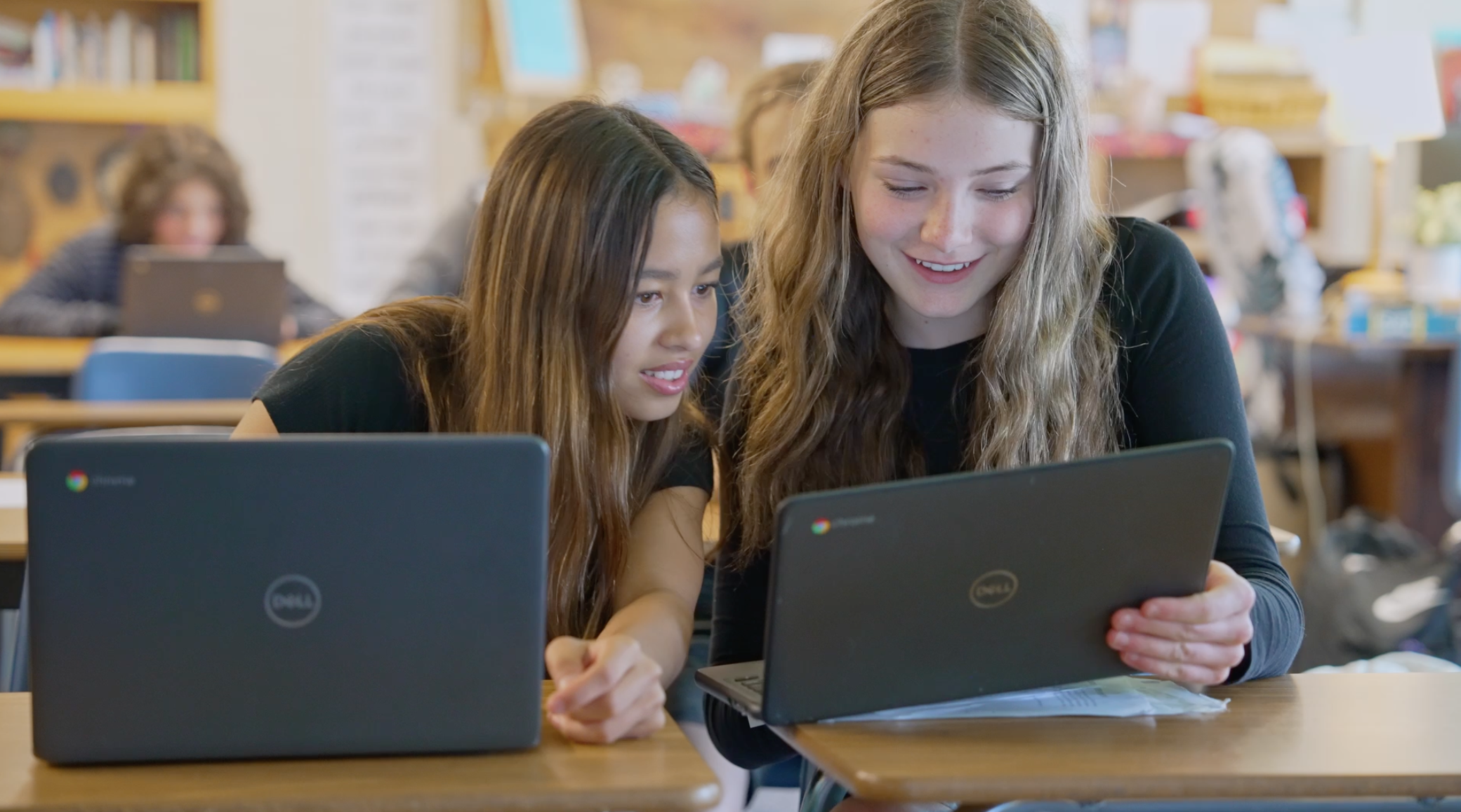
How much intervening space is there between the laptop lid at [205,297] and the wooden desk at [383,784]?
2576 mm

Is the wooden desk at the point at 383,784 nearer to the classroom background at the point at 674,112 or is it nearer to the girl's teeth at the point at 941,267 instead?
the girl's teeth at the point at 941,267

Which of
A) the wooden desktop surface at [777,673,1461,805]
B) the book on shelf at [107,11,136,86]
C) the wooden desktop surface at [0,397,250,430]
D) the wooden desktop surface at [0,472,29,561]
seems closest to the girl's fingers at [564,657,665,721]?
the wooden desktop surface at [777,673,1461,805]

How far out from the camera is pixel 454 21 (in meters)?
5.34

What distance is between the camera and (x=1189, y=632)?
1147 millimetres

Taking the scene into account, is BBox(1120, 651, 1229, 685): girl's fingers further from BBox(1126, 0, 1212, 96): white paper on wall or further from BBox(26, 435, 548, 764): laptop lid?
BBox(1126, 0, 1212, 96): white paper on wall

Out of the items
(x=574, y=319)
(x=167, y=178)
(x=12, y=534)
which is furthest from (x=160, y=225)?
(x=574, y=319)

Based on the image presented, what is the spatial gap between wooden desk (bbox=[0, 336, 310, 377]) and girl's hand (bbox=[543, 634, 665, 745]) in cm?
241

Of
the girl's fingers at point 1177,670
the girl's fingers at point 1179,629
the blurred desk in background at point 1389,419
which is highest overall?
the girl's fingers at point 1179,629

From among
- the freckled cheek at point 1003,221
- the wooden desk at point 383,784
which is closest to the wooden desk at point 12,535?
Answer: the wooden desk at point 383,784

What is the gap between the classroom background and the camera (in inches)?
165

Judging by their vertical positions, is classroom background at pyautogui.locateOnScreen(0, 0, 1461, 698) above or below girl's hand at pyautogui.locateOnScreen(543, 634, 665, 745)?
above


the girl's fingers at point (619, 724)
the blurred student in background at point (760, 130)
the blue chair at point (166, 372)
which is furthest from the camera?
the blue chair at point (166, 372)

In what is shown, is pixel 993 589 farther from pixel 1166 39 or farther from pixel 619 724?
pixel 1166 39

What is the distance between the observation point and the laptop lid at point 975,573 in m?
1.05
